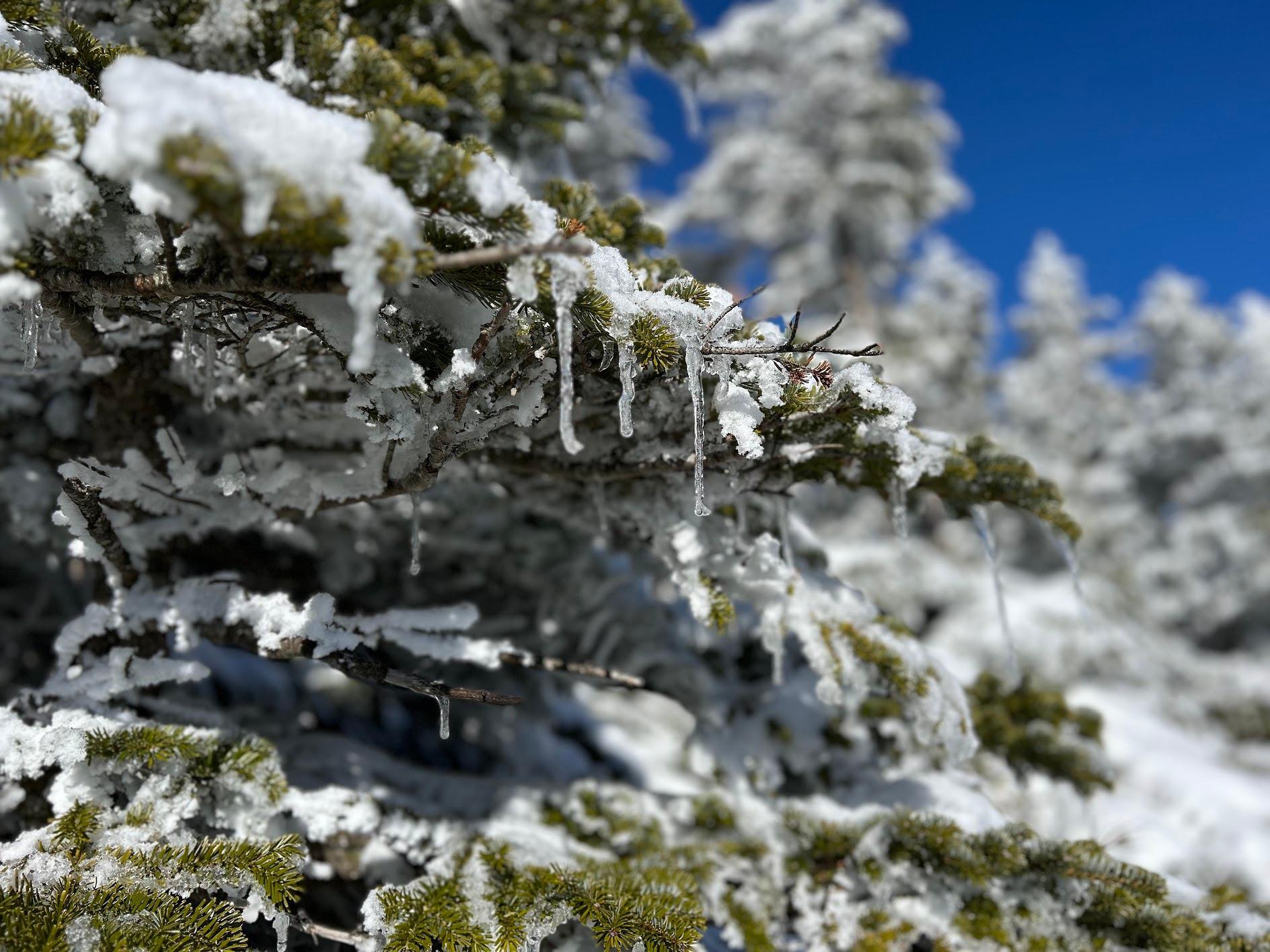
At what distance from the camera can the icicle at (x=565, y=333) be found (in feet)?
5.72

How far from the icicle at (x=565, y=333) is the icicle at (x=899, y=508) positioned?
1.31 metres

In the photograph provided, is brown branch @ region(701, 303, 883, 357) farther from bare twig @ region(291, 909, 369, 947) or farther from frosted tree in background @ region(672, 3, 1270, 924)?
bare twig @ region(291, 909, 369, 947)

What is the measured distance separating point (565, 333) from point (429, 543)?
8.04 ft

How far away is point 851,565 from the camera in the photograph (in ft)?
32.1

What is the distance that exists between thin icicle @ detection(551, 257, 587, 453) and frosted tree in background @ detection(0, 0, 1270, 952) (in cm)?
1

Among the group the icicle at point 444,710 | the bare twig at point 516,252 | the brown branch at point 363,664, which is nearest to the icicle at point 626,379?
the bare twig at point 516,252

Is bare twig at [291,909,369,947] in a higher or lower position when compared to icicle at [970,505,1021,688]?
lower

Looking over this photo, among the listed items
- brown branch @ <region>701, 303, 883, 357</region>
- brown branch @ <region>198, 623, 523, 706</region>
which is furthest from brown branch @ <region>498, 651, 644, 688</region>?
brown branch @ <region>701, 303, 883, 357</region>

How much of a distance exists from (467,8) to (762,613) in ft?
10.2

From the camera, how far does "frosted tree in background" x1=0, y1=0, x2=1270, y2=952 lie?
1741mm

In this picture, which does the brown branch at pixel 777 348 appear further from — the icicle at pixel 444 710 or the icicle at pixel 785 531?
the icicle at pixel 444 710

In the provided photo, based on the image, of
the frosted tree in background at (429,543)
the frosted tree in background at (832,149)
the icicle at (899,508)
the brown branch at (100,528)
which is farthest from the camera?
the frosted tree in background at (832,149)

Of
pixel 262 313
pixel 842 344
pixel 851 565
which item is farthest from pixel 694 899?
pixel 842 344

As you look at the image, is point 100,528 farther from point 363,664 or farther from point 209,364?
point 363,664
